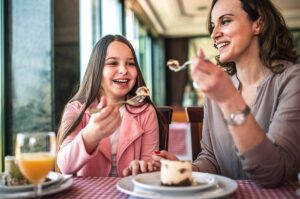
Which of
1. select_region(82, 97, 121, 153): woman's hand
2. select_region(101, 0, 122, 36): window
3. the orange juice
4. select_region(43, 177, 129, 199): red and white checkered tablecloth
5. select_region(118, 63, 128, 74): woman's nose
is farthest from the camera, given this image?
select_region(101, 0, 122, 36): window

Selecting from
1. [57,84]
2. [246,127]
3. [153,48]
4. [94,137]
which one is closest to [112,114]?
[94,137]

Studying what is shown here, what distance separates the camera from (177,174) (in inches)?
34.3

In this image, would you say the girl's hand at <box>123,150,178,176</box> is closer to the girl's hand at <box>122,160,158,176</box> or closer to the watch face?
the girl's hand at <box>122,160,158,176</box>

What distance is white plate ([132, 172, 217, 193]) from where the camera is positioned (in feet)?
2.58

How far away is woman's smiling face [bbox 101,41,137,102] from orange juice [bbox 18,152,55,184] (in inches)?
29.0

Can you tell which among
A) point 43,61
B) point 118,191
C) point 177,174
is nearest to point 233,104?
point 177,174

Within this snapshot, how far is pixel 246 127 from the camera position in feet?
2.84

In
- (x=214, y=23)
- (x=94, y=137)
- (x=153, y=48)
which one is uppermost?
(x=153, y=48)

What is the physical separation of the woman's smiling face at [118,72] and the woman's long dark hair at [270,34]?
0.45 m

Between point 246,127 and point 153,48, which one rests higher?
point 153,48

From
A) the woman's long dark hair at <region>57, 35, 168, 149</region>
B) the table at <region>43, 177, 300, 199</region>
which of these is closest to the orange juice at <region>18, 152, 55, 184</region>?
the table at <region>43, 177, 300, 199</region>

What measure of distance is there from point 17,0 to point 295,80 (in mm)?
2110

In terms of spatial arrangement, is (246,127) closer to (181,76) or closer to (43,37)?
(43,37)

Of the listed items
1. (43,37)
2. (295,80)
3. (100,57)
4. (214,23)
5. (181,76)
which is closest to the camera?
(295,80)
